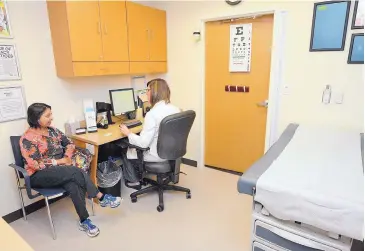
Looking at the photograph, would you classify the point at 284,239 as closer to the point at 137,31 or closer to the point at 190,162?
the point at 190,162

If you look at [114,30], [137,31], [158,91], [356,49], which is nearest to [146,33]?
[137,31]

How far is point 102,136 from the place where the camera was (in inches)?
91.7

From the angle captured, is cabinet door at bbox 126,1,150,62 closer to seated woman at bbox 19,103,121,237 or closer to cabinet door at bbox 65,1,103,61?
cabinet door at bbox 65,1,103,61

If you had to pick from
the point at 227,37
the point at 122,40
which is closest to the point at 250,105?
the point at 227,37

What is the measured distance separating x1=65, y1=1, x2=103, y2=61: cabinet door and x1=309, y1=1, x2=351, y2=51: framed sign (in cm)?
206

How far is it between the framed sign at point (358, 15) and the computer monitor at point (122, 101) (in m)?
2.33

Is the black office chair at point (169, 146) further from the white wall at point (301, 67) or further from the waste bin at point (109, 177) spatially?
the white wall at point (301, 67)

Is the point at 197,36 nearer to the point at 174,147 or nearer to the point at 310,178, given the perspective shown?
the point at 174,147

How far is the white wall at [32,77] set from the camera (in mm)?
2059

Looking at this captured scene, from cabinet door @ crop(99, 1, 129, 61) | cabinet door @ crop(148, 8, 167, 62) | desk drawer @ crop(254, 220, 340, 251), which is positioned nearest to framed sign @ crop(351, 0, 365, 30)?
desk drawer @ crop(254, 220, 340, 251)

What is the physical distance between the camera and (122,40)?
258cm

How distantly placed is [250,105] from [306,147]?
1168mm

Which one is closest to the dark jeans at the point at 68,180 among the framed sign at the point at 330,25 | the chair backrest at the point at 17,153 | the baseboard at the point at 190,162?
the chair backrest at the point at 17,153

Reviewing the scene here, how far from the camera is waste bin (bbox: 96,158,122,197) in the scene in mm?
2387
